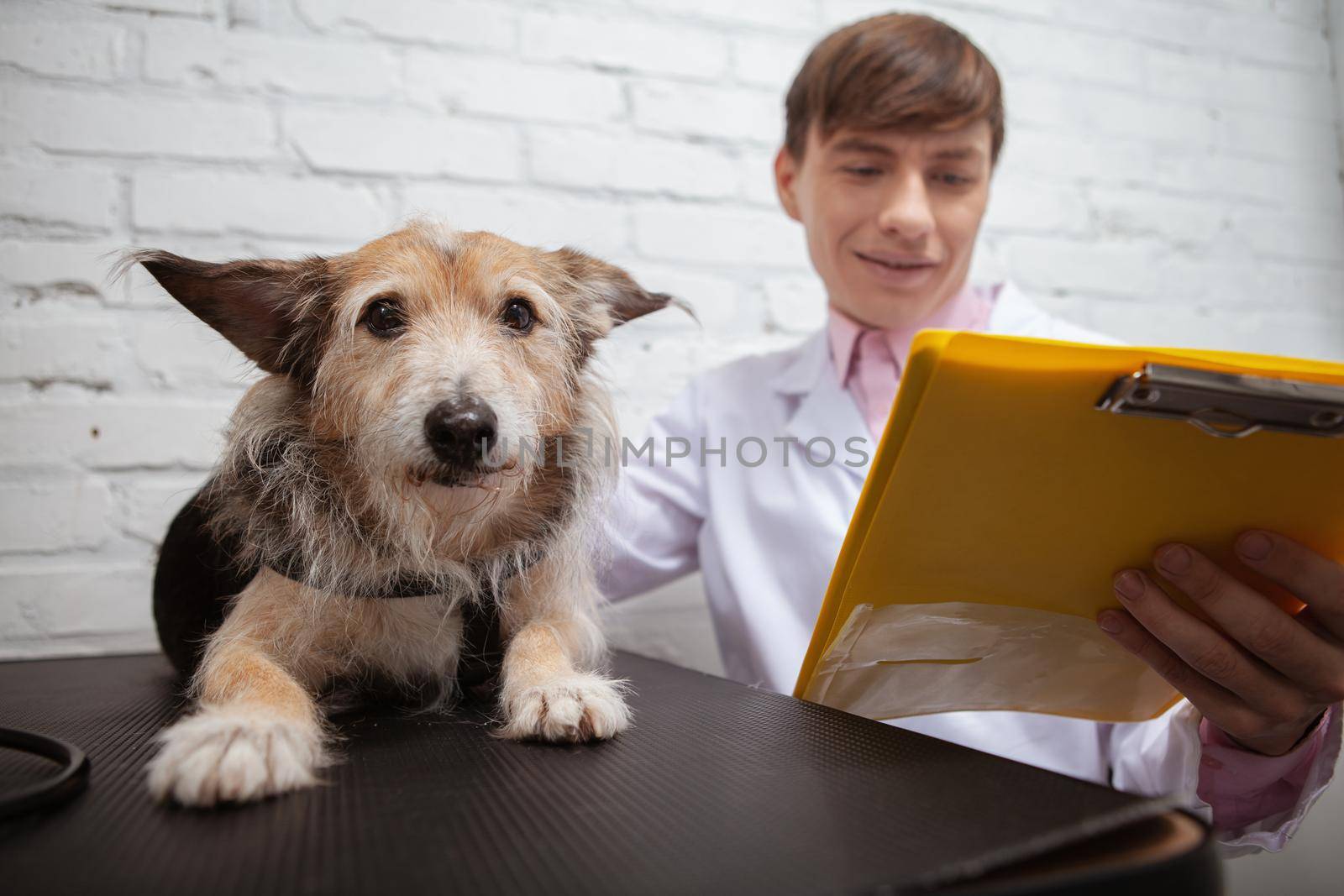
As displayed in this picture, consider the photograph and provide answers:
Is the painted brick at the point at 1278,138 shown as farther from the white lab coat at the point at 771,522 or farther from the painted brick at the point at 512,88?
the painted brick at the point at 512,88

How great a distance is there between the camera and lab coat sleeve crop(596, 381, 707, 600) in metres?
1.68

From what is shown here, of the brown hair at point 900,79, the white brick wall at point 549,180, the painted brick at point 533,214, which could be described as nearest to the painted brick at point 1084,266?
the white brick wall at point 549,180

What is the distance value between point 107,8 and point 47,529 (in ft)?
3.14

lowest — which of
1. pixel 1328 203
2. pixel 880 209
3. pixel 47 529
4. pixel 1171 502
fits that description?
pixel 47 529

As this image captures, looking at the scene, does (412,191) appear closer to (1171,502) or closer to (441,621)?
(441,621)

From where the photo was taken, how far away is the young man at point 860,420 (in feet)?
3.82

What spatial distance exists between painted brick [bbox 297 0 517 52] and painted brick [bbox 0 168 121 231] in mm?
500

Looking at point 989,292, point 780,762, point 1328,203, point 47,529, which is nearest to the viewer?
point 780,762

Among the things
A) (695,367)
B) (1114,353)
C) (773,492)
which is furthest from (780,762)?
(695,367)

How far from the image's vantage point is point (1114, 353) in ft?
2.14

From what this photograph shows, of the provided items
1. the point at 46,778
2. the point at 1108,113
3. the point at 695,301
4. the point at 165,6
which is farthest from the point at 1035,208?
the point at 46,778

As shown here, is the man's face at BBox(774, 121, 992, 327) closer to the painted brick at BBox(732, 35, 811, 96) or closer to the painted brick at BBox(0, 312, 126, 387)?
the painted brick at BBox(732, 35, 811, 96)

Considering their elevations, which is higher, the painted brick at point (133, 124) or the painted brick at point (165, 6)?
the painted brick at point (165, 6)

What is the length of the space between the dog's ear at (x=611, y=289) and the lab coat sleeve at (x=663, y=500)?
1.53ft
